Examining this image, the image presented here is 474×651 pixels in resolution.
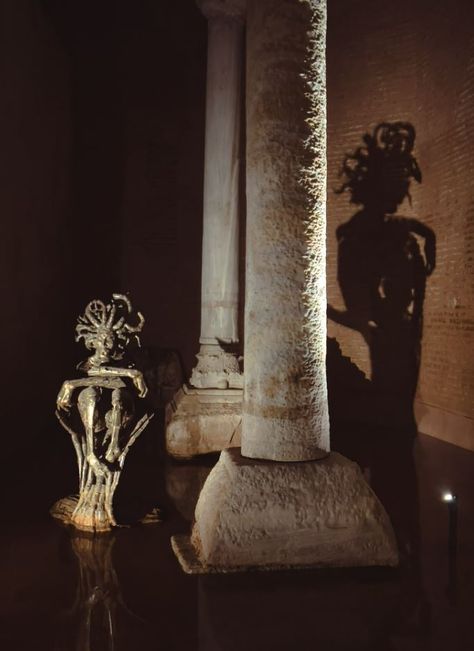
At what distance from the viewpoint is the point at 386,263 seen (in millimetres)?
8477

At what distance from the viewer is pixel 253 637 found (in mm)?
2564

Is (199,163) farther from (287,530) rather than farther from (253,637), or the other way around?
(253,637)

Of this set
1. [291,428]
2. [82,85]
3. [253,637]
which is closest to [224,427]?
[291,428]

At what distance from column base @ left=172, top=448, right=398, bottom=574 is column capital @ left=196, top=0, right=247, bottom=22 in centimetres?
516

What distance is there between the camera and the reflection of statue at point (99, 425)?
3.95 m

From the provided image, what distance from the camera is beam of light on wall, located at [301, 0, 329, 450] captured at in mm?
3547

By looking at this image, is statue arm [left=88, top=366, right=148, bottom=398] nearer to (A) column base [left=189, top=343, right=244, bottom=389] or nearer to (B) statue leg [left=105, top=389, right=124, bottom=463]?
(B) statue leg [left=105, top=389, right=124, bottom=463]

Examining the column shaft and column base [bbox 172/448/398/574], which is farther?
the column shaft

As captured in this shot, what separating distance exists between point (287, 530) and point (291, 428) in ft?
1.88

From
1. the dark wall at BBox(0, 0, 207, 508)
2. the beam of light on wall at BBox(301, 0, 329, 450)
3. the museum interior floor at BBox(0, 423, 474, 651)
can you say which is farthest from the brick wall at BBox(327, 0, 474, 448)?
the beam of light on wall at BBox(301, 0, 329, 450)

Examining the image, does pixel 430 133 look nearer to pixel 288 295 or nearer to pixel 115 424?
pixel 288 295

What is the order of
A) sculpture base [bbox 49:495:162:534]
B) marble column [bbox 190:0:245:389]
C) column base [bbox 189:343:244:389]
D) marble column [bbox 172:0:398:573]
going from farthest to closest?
marble column [bbox 190:0:245:389], column base [bbox 189:343:244:389], sculpture base [bbox 49:495:162:534], marble column [bbox 172:0:398:573]

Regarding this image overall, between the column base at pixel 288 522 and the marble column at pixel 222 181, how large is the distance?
3.18 m

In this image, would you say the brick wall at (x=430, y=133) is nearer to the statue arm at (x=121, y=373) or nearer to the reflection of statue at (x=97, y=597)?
the statue arm at (x=121, y=373)
